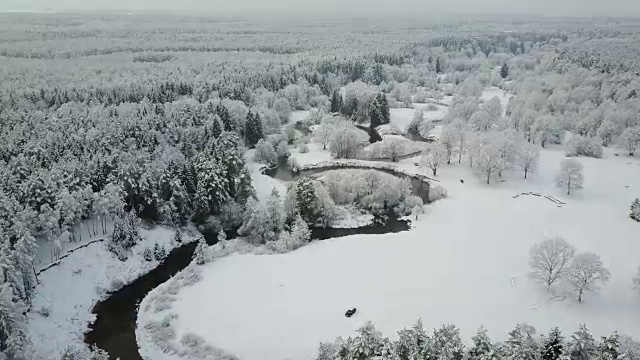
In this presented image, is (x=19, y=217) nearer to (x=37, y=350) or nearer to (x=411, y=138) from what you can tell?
(x=37, y=350)

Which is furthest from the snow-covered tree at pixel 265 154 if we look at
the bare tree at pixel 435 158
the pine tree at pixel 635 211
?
the pine tree at pixel 635 211

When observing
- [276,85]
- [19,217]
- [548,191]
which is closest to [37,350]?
[19,217]

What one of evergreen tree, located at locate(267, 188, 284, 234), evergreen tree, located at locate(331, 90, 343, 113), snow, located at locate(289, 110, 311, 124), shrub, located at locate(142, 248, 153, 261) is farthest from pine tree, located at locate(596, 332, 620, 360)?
evergreen tree, located at locate(331, 90, 343, 113)

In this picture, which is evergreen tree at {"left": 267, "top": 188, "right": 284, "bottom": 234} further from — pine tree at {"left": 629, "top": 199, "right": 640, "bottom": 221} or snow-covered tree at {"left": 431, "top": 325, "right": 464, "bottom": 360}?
pine tree at {"left": 629, "top": 199, "right": 640, "bottom": 221}

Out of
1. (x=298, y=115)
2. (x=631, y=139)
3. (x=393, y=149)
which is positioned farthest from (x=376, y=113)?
(x=631, y=139)

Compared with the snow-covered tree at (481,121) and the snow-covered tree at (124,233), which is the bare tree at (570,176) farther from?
the snow-covered tree at (124,233)

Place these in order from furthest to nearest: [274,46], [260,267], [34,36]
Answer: [274,46], [34,36], [260,267]

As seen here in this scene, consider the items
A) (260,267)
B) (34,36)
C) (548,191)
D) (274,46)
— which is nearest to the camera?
(260,267)
